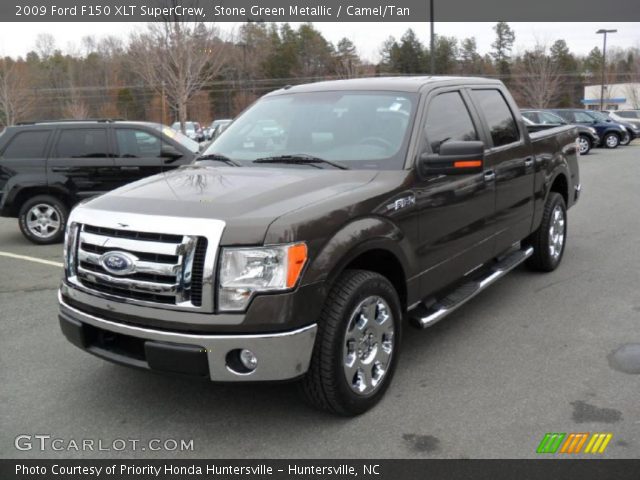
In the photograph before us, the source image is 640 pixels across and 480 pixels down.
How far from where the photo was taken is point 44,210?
8.88 meters

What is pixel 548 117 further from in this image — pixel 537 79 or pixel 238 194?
pixel 537 79

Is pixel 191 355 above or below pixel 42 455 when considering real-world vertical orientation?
above

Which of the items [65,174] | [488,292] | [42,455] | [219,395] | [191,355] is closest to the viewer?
[191,355]

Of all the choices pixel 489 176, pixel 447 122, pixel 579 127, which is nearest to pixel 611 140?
pixel 579 127

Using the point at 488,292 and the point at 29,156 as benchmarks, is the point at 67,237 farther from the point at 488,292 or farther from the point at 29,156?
the point at 29,156

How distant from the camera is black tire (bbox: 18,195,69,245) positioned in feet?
28.8

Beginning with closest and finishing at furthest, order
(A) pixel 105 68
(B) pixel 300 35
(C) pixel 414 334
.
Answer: (C) pixel 414 334 < (A) pixel 105 68 < (B) pixel 300 35

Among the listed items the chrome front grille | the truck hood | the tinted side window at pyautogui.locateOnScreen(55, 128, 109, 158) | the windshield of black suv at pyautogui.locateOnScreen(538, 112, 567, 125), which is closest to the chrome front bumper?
the chrome front grille

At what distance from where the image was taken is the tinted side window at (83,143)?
8.90m

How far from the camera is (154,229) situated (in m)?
3.08

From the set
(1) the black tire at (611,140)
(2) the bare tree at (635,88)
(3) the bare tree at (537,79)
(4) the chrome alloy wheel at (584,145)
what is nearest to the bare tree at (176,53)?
(4) the chrome alloy wheel at (584,145)

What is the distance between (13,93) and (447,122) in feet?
143
